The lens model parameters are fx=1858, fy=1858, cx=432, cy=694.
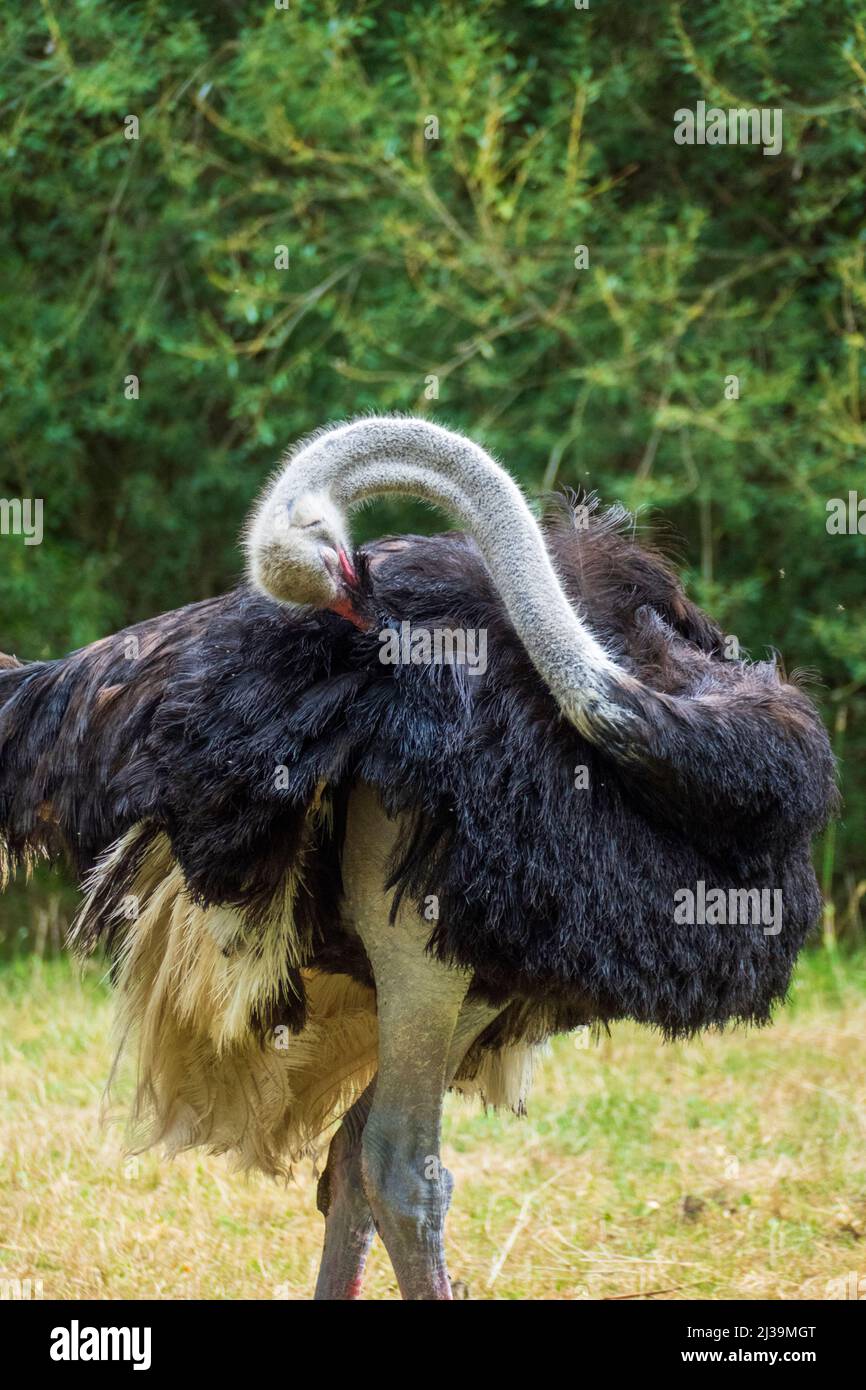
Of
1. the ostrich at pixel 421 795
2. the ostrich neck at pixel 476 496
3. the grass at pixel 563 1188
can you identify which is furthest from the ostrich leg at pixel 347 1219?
the ostrich neck at pixel 476 496

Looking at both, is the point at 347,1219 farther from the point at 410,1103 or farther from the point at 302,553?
A: the point at 302,553

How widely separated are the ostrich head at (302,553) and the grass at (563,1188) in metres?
1.12

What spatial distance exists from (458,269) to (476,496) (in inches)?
149

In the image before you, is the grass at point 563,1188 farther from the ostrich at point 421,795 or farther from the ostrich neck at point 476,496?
the ostrich neck at point 476,496

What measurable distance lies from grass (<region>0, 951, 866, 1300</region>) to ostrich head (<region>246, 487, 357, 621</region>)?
112 cm

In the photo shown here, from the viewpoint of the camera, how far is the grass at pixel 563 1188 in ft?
Answer: 13.3

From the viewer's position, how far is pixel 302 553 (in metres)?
2.80

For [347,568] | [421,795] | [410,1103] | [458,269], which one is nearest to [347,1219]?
[410,1103]

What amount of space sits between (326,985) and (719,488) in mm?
3985

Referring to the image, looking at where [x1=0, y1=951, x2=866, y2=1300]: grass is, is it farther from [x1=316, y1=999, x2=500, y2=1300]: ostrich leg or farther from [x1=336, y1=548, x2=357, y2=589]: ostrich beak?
[x1=336, y1=548, x2=357, y2=589]: ostrich beak

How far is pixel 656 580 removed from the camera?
3334mm

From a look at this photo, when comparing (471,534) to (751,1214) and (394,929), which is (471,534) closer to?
(394,929)

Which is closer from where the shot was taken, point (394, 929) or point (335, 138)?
point (394, 929)
